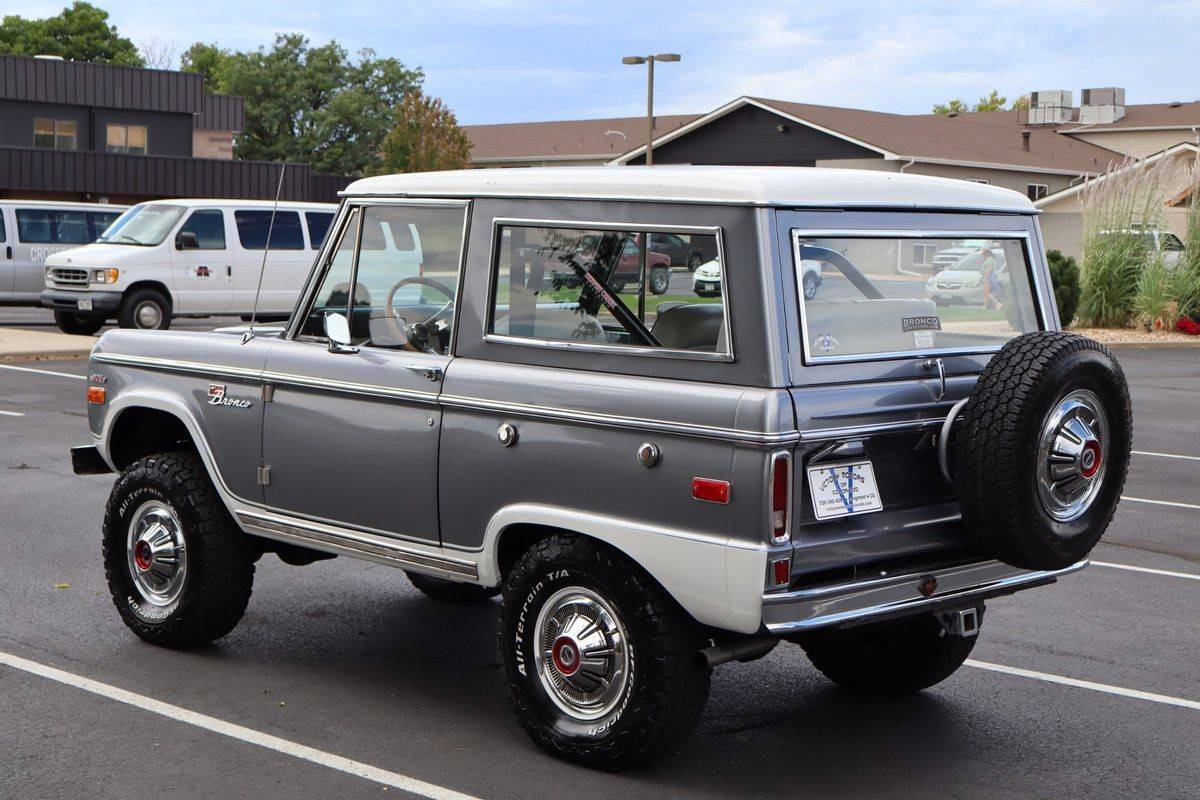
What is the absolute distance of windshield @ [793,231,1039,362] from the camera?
17.0 feet

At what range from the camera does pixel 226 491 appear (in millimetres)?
6520

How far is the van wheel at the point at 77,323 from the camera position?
22797mm

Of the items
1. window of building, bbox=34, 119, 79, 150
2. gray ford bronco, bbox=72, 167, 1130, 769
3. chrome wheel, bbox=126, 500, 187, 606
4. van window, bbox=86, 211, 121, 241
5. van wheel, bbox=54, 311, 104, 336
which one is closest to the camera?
gray ford bronco, bbox=72, 167, 1130, 769

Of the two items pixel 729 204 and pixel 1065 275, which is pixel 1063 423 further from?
pixel 1065 275

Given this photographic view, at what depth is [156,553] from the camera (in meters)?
6.74

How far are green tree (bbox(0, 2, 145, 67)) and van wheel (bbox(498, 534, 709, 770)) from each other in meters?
87.4

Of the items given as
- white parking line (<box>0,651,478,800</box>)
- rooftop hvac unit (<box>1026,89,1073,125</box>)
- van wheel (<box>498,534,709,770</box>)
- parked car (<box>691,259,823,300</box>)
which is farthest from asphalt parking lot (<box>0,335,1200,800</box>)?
rooftop hvac unit (<box>1026,89,1073,125</box>)

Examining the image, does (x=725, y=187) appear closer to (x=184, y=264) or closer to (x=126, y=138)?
(x=184, y=264)

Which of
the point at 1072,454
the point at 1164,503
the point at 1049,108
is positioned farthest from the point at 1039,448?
the point at 1049,108

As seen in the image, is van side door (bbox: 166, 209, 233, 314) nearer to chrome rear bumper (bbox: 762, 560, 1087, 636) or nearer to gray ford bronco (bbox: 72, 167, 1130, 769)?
gray ford bronco (bbox: 72, 167, 1130, 769)

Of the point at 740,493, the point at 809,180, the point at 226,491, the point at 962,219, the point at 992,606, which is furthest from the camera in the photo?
the point at 992,606

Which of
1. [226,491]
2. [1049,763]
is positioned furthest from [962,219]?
[226,491]

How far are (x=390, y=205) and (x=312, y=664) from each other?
2.05 m

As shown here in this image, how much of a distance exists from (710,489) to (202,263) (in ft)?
60.9
